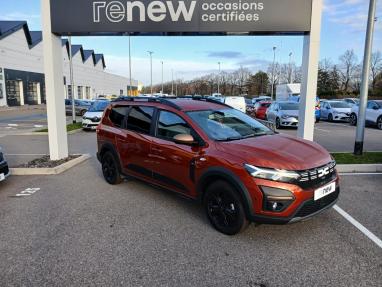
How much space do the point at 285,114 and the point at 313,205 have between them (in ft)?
43.9

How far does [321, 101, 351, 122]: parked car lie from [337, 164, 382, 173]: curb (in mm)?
14308

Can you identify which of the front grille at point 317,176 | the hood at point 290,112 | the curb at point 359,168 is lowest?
the curb at point 359,168

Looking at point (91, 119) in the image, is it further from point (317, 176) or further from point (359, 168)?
point (317, 176)

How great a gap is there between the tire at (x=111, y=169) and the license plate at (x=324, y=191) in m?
3.64

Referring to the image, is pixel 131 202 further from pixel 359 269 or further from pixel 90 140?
pixel 90 140

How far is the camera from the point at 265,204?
141 inches

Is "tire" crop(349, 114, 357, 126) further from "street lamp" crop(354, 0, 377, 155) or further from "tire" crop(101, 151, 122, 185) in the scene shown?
"tire" crop(101, 151, 122, 185)

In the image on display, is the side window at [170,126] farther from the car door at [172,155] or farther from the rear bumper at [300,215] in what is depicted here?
the rear bumper at [300,215]

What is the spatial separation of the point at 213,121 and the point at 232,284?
7.73 ft

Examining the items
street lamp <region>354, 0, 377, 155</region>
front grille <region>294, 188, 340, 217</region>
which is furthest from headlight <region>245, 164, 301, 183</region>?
street lamp <region>354, 0, 377, 155</region>

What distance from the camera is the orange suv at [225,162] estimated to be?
359 cm

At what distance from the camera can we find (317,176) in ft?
12.3

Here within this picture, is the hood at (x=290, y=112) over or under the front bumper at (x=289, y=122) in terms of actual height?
over

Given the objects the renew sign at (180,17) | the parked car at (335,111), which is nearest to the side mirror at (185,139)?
the renew sign at (180,17)
